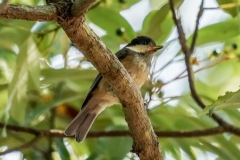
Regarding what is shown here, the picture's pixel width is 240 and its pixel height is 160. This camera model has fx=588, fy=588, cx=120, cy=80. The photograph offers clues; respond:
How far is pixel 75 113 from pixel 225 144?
768 millimetres

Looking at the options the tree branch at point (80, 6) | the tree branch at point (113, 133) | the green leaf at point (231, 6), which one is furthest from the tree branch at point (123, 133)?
the tree branch at point (80, 6)

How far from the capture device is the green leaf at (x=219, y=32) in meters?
2.41

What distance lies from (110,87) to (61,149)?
1.21 feet

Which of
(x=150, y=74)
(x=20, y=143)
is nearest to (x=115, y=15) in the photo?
(x=150, y=74)

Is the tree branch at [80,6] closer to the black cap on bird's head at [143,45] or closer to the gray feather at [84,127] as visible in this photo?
the gray feather at [84,127]

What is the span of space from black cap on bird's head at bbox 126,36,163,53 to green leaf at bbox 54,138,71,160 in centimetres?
55

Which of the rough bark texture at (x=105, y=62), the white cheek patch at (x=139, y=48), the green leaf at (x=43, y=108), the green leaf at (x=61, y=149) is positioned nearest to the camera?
Result: the rough bark texture at (x=105, y=62)

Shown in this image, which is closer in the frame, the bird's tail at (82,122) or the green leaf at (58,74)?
the green leaf at (58,74)

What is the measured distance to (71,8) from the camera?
146cm

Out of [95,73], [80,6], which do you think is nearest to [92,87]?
[95,73]

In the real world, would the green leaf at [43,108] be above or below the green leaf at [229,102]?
below

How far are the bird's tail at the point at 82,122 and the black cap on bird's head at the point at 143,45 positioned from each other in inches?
13.6

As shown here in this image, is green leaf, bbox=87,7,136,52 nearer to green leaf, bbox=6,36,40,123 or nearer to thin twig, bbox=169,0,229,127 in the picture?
thin twig, bbox=169,0,229,127

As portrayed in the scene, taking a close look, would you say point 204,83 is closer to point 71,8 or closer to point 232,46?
point 232,46
